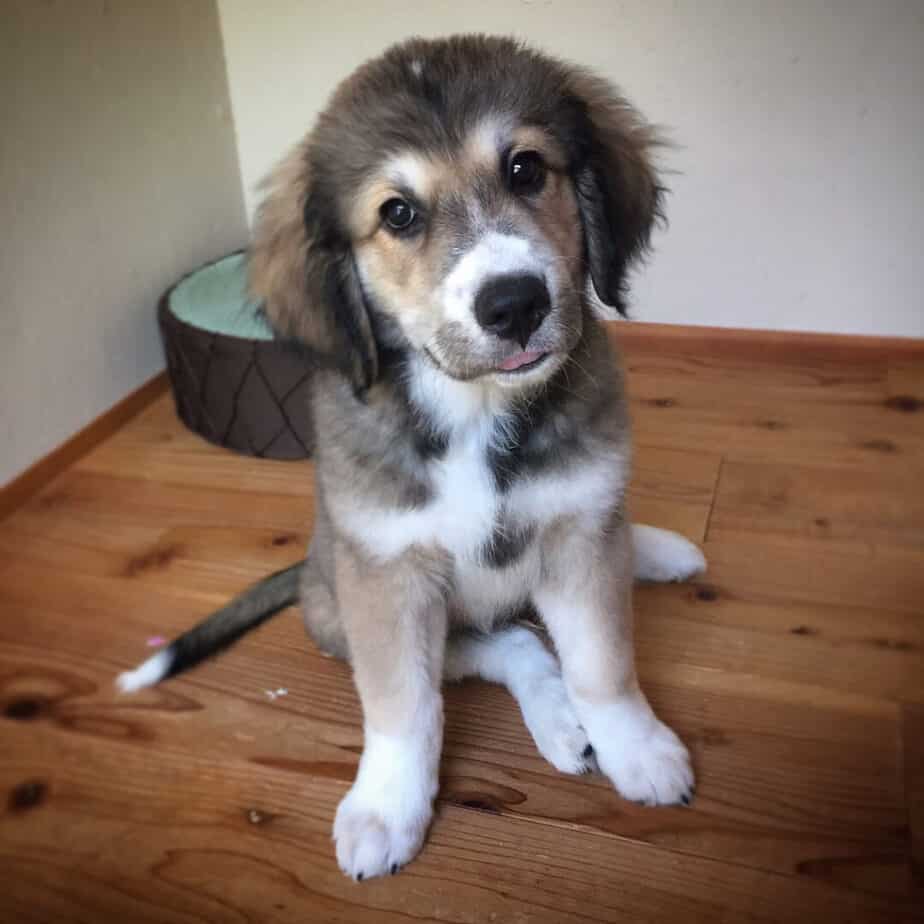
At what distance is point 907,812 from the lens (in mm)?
1455

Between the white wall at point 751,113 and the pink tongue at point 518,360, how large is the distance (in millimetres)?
1715

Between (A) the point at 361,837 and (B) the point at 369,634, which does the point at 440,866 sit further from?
(B) the point at 369,634

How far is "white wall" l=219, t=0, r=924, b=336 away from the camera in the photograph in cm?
255

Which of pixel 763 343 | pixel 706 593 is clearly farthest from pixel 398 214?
pixel 763 343

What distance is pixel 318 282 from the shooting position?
4.37 ft

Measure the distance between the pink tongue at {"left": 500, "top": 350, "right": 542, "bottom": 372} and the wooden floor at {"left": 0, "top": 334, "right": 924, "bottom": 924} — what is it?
0.74 m

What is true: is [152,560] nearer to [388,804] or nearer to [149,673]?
[149,673]

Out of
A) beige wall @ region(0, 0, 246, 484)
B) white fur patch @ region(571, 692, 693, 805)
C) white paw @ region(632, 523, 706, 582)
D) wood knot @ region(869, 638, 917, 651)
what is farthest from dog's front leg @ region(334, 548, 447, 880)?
beige wall @ region(0, 0, 246, 484)

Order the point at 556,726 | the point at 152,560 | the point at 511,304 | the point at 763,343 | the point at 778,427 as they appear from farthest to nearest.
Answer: the point at 763,343 → the point at 778,427 → the point at 152,560 → the point at 556,726 → the point at 511,304

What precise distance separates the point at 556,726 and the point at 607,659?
0.18m

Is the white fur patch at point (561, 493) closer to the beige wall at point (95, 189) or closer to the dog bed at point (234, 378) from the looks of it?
the dog bed at point (234, 378)

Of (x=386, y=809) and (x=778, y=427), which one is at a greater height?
(x=386, y=809)

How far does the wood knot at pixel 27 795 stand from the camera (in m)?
1.60

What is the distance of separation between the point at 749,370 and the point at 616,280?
163cm
